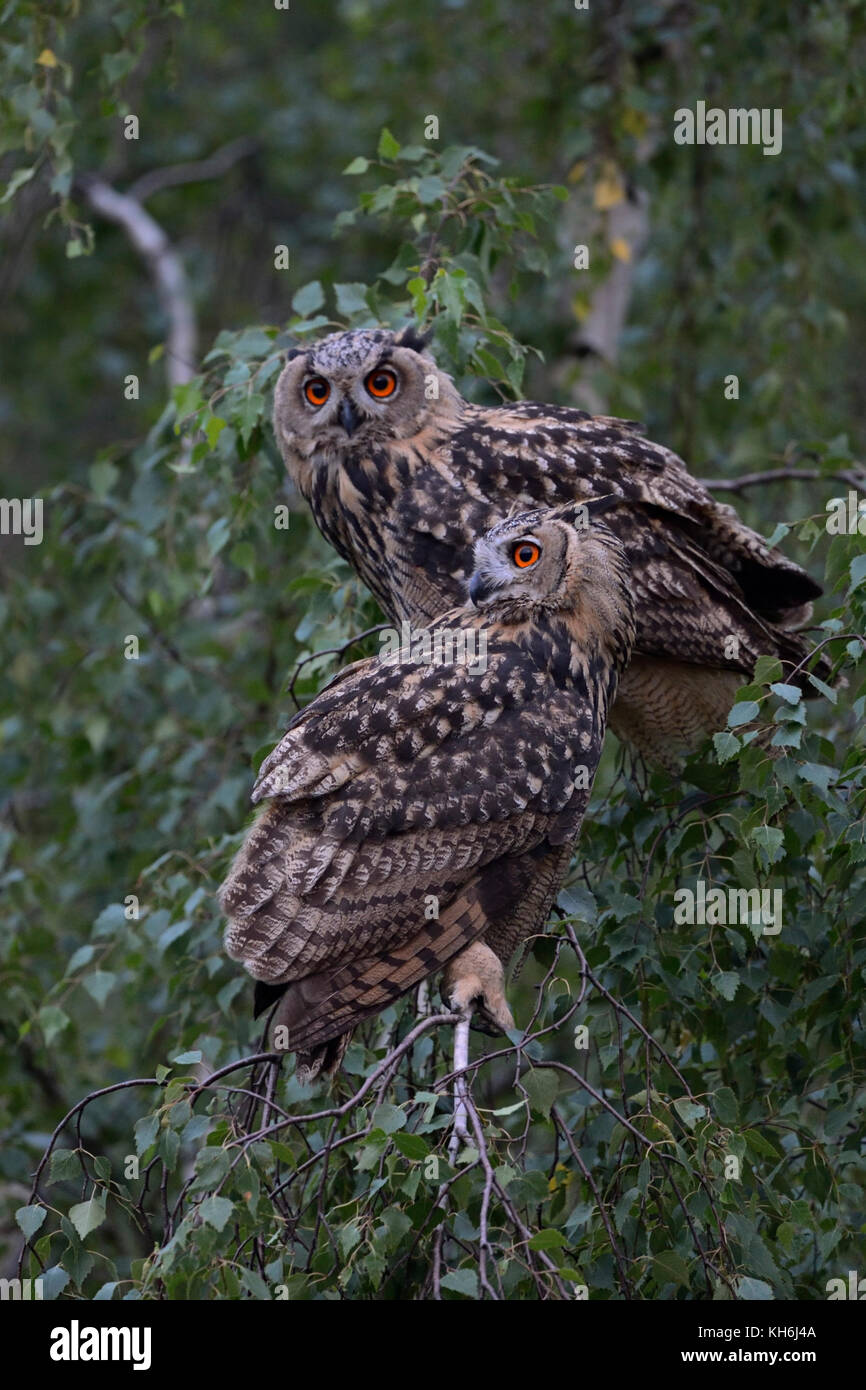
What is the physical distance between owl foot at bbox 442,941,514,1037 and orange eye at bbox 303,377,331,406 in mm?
1370

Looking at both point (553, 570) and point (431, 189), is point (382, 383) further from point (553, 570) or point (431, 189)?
point (553, 570)

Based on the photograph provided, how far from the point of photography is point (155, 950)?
396 cm

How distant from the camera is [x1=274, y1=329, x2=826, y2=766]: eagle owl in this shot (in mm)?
3680

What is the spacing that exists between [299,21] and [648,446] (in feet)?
23.6

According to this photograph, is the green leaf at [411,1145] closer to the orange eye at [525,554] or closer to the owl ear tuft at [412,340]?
the orange eye at [525,554]

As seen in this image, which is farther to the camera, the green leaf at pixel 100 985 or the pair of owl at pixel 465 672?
the green leaf at pixel 100 985

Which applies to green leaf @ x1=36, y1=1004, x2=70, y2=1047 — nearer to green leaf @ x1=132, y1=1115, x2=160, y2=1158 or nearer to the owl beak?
green leaf @ x1=132, y1=1115, x2=160, y2=1158

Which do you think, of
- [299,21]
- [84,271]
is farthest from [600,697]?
[299,21]

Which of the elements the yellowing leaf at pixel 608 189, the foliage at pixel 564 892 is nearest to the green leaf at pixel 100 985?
the foliage at pixel 564 892

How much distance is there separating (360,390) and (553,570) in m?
0.75

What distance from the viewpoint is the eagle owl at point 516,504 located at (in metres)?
3.68

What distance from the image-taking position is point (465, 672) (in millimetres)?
3309

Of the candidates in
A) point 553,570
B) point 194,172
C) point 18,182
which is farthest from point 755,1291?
point 194,172
